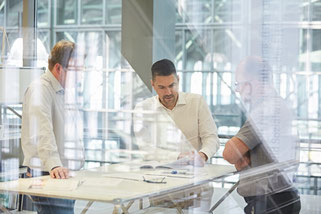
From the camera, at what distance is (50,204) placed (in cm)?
229

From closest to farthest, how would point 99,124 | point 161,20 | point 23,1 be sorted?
point 161,20 < point 99,124 < point 23,1

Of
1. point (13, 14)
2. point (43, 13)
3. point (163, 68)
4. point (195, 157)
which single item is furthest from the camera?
point (13, 14)

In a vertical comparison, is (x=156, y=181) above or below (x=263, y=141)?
below

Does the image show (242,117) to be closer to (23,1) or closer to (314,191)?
(314,191)

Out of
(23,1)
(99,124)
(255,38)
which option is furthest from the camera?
(23,1)

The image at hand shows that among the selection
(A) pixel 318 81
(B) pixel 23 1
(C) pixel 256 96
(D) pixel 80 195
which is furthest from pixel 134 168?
(B) pixel 23 1

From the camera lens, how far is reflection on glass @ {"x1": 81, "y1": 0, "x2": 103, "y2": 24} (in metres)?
2.35

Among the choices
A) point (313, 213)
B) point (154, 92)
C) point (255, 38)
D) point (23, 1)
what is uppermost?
point (23, 1)

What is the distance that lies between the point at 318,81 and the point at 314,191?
1.37ft

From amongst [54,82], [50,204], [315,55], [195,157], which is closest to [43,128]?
[54,82]

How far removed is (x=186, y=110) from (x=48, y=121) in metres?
0.62

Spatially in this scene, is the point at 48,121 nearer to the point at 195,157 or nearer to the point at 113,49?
the point at 113,49

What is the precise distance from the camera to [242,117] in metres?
2.02

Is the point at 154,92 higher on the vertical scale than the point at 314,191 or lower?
higher
